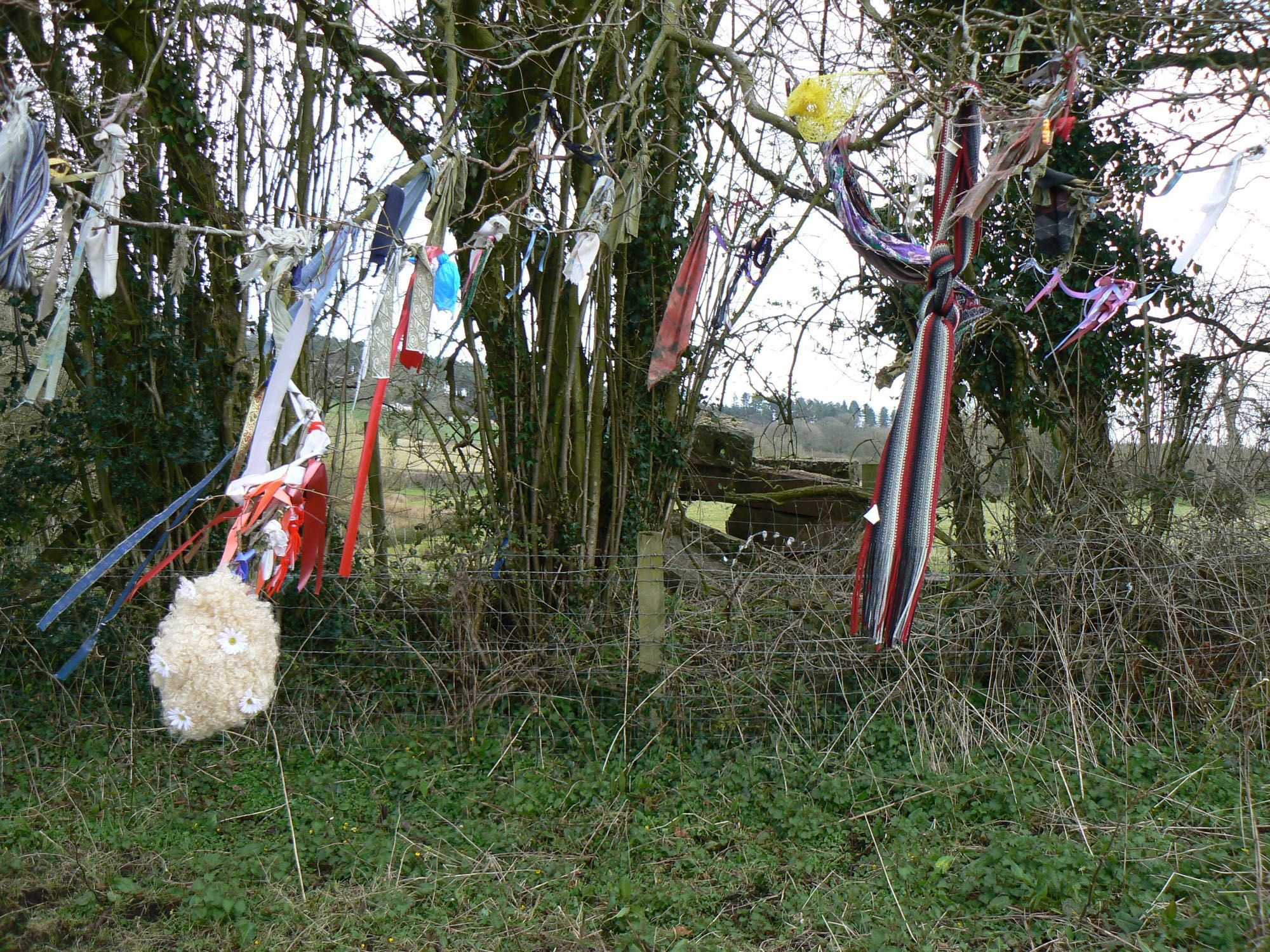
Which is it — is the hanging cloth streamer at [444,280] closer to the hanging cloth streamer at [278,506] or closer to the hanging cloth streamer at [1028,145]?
the hanging cloth streamer at [278,506]

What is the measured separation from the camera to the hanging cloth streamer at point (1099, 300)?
4.94 metres

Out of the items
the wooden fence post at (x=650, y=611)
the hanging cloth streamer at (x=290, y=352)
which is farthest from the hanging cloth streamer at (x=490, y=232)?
the wooden fence post at (x=650, y=611)

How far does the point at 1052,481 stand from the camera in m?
5.00

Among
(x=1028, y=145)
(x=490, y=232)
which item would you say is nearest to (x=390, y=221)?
(x=490, y=232)

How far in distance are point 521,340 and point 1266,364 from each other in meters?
4.37

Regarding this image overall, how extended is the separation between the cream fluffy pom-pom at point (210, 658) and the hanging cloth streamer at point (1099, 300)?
4096 mm

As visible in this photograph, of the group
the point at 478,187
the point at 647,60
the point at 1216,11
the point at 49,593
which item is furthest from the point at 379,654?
the point at 1216,11

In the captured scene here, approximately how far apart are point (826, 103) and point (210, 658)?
2786mm

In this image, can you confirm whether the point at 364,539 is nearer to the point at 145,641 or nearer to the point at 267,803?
the point at 145,641

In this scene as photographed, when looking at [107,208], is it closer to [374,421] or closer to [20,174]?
[20,174]

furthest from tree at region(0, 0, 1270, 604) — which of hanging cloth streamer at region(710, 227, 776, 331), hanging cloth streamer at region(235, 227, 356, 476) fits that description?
hanging cloth streamer at region(235, 227, 356, 476)

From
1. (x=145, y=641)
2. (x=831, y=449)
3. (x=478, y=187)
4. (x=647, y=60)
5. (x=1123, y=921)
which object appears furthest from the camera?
(x=831, y=449)

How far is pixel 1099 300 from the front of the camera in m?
5.01

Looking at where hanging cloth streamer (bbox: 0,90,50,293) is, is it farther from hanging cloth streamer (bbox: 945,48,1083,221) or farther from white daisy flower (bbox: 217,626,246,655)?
hanging cloth streamer (bbox: 945,48,1083,221)
